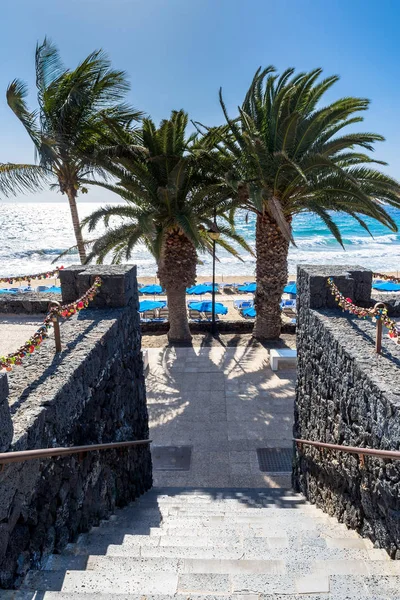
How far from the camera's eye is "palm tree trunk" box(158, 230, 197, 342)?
11.3 metres

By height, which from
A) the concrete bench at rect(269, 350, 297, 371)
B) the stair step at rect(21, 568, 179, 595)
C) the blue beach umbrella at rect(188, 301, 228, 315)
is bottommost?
the concrete bench at rect(269, 350, 297, 371)

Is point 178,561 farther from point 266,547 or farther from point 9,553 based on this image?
point 9,553

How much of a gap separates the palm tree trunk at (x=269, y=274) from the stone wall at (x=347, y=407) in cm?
513

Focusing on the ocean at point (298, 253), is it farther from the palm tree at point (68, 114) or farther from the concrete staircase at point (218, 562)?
the concrete staircase at point (218, 562)

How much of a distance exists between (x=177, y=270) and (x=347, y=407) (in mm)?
7876

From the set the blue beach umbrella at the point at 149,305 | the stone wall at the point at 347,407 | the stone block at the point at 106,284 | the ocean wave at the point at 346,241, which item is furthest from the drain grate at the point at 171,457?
the ocean wave at the point at 346,241

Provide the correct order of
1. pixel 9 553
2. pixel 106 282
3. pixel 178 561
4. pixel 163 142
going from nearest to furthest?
pixel 9 553, pixel 178 561, pixel 106 282, pixel 163 142

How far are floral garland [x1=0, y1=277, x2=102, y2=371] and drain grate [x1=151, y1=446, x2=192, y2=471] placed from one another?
3.20 meters

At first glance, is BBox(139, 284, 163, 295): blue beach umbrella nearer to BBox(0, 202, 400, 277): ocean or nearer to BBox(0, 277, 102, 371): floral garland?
BBox(0, 202, 400, 277): ocean

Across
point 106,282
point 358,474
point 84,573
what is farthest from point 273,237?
point 84,573

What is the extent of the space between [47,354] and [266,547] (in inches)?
104

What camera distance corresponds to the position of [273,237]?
1124 cm

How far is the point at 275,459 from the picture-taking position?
22.9 feet

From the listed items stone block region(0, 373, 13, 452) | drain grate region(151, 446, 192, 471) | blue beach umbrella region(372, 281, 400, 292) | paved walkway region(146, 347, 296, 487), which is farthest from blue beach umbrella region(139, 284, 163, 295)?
stone block region(0, 373, 13, 452)
